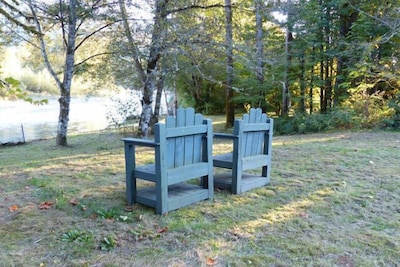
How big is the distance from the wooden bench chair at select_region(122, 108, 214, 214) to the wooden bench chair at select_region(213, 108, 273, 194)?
33cm

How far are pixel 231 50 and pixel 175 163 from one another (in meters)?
4.35

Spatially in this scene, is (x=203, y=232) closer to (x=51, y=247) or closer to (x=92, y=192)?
(x=51, y=247)

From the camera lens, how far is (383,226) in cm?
243

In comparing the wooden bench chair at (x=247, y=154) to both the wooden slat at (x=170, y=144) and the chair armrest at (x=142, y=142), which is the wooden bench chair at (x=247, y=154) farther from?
the chair armrest at (x=142, y=142)

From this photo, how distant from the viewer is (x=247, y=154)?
3.36 meters

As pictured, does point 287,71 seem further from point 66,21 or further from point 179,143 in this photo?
point 179,143

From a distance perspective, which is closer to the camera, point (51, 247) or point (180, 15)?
point (51, 247)

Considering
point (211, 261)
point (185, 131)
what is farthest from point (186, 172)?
point (211, 261)

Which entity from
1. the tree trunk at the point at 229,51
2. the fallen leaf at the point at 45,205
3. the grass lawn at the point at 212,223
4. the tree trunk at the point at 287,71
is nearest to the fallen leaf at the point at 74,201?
the grass lawn at the point at 212,223

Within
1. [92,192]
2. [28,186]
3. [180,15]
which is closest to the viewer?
[92,192]

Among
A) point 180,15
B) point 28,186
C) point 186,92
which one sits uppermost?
point 180,15

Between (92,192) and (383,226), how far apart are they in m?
2.67

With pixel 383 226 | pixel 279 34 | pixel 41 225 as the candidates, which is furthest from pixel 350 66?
pixel 41 225

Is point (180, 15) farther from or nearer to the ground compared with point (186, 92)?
farther from the ground
